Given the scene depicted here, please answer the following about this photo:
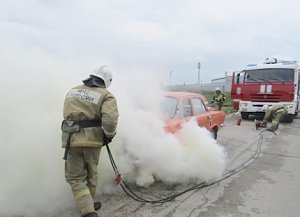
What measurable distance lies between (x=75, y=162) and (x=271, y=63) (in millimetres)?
13643

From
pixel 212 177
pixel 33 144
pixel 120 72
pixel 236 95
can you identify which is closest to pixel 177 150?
pixel 212 177

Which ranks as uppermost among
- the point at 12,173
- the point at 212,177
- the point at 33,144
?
the point at 33,144

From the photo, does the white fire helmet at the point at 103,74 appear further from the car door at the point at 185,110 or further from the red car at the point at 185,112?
the car door at the point at 185,110

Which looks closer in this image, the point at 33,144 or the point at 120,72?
the point at 33,144

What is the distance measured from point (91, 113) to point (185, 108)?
9.87 ft

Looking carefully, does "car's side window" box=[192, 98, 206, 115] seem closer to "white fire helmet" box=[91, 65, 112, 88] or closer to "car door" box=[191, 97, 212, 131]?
"car door" box=[191, 97, 212, 131]

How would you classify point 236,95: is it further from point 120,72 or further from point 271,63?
point 120,72

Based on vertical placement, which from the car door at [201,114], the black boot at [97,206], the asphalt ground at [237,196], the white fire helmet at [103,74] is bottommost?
the asphalt ground at [237,196]

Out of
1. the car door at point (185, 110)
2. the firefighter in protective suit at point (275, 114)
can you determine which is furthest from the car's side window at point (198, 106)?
the firefighter in protective suit at point (275, 114)

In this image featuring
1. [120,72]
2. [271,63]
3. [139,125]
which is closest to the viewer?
[139,125]

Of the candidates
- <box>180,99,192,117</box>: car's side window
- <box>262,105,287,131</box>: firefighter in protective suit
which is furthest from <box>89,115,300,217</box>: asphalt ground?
<box>262,105,287,131</box>: firefighter in protective suit

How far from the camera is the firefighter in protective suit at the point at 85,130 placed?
12.4 ft

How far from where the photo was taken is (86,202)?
378cm

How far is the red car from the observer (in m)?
5.74
